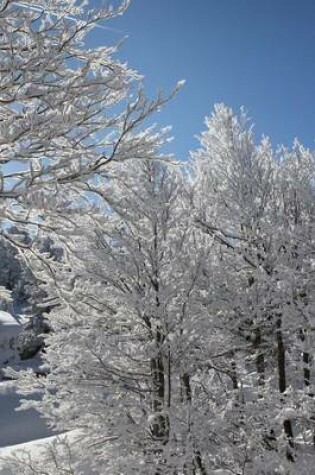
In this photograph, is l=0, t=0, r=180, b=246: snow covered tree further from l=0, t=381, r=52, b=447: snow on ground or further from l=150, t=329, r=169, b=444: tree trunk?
l=0, t=381, r=52, b=447: snow on ground

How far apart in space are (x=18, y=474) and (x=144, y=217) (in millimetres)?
4375

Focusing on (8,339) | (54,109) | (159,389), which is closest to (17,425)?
(8,339)

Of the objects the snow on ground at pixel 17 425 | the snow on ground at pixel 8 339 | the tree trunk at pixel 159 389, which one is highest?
the snow on ground at pixel 8 339

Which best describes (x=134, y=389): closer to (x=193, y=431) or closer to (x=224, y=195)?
(x=193, y=431)

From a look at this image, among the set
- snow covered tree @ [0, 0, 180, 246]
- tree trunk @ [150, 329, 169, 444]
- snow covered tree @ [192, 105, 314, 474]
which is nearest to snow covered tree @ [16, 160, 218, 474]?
tree trunk @ [150, 329, 169, 444]

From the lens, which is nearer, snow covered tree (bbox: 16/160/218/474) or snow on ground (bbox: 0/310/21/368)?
snow covered tree (bbox: 16/160/218/474)

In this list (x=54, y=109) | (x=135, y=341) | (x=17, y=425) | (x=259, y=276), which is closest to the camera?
(x=54, y=109)

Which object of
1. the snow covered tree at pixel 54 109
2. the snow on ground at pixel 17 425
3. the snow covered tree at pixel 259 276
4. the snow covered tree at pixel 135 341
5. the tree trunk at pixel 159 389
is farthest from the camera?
the snow on ground at pixel 17 425

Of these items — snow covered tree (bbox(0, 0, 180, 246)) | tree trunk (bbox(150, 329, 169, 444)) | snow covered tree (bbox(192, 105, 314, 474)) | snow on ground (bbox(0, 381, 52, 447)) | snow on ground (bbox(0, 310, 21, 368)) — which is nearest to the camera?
snow covered tree (bbox(0, 0, 180, 246))

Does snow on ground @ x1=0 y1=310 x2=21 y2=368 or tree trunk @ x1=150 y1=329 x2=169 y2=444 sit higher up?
snow on ground @ x1=0 y1=310 x2=21 y2=368

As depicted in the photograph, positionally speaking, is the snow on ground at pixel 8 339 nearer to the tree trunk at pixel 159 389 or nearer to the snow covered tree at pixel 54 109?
the tree trunk at pixel 159 389

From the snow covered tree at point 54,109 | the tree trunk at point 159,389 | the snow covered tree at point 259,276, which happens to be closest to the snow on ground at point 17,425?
the tree trunk at point 159,389

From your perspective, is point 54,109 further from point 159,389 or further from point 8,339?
point 8,339

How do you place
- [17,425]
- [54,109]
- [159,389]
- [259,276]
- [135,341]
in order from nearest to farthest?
[54,109]
[259,276]
[159,389]
[135,341]
[17,425]
